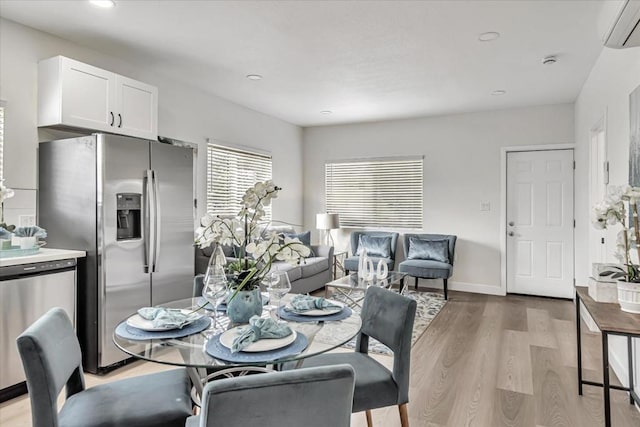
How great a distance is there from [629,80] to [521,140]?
9.54 feet

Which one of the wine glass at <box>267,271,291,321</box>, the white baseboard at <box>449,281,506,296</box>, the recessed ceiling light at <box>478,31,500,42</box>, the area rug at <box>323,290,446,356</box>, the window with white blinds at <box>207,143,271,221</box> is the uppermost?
the recessed ceiling light at <box>478,31,500,42</box>

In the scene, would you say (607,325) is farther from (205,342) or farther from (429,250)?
(429,250)

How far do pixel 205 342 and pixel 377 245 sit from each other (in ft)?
15.0

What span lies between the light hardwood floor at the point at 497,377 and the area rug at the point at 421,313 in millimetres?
86

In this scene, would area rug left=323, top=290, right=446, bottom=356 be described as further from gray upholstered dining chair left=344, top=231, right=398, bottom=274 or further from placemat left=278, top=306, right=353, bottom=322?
placemat left=278, top=306, right=353, bottom=322

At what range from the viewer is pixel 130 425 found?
1.46 metres

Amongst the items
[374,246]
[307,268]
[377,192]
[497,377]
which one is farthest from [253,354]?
[377,192]

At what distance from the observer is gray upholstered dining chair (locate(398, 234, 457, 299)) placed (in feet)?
17.1

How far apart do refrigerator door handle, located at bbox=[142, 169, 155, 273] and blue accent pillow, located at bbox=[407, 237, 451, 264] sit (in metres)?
3.66

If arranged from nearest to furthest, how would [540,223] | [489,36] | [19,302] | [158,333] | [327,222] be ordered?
1. [158,333]
2. [19,302]
3. [489,36]
4. [540,223]
5. [327,222]

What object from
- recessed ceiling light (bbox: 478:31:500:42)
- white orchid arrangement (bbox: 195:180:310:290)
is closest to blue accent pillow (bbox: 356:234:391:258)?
recessed ceiling light (bbox: 478:31:500:42)

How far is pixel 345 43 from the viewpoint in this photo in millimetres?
3303

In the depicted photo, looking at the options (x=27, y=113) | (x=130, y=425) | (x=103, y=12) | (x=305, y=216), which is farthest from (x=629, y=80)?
(x=305, y=216)

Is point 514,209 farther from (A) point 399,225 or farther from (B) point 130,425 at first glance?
(B) point 130,425
